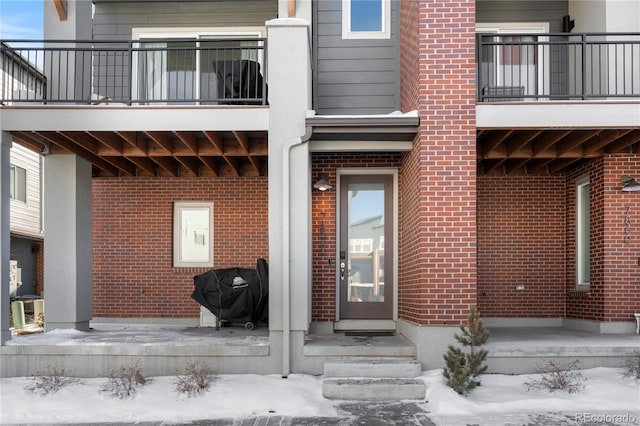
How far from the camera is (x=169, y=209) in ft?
35.0

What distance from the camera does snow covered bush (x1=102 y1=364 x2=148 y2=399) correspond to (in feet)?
22.0

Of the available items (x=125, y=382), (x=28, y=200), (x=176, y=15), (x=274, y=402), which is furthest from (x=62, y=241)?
(x=28, y=200)

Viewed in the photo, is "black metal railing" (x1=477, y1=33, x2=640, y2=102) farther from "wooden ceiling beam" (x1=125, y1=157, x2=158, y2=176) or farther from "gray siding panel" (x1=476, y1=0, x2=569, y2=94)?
"wooden ceiling beam" (x1=125, y1=157, x2=158, y2=176)

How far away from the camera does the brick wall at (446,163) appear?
7.30m

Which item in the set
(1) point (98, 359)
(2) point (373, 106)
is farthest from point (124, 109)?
(2) point (373, 106)

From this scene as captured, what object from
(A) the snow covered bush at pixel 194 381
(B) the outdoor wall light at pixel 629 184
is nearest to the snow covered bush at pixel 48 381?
(A) the snow covered bush at pixel 194 381

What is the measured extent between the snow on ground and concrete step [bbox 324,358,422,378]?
7.2 inches

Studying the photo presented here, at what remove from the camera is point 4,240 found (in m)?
7.73

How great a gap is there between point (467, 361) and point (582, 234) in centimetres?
407

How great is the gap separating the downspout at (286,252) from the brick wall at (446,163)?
1.59 metres

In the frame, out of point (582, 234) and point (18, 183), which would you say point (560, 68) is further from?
point (18, 183)

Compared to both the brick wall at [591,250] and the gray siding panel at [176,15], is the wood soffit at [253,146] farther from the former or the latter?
the gray siding panel at [176,15]

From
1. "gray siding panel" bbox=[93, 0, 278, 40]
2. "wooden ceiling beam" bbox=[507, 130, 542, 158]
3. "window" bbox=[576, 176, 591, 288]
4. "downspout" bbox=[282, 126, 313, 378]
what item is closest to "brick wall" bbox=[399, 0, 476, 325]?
"wooden ceiling beam" bbox=[507, 130, 542, 158]

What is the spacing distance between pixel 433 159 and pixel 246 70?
3174mm
